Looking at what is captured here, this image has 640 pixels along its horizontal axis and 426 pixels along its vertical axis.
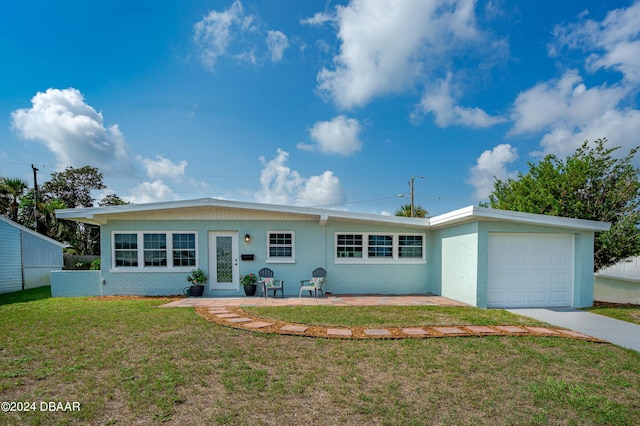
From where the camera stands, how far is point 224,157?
13039 millimetres

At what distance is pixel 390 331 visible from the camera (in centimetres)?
571

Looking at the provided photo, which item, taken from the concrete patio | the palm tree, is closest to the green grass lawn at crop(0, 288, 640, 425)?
the concrete patio

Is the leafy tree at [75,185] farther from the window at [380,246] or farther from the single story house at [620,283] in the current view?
the single story house at [620,283]

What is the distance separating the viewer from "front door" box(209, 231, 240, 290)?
10305 millimetres

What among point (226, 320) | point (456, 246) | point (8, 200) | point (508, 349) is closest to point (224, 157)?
point (226, 320)

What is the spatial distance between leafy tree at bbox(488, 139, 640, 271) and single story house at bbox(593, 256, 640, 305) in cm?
96

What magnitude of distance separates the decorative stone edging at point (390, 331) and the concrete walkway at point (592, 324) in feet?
1.32

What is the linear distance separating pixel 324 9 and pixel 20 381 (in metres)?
10.6

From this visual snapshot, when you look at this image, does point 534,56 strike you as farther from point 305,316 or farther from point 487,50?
point 305,316

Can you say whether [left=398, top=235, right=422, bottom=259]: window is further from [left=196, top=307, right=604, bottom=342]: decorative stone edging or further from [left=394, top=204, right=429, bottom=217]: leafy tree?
[left=394, top=204, right=429, bottom=217]: leafy tree

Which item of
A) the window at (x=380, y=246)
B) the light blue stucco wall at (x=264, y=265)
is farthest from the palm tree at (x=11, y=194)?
the window at (x=380, y=246)

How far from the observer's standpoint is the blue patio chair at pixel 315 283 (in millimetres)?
9806

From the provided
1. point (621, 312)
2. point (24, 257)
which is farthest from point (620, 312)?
point (24, 257)

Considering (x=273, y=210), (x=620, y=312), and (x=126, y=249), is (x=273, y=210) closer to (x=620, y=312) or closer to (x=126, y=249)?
(x=126, y=249)
